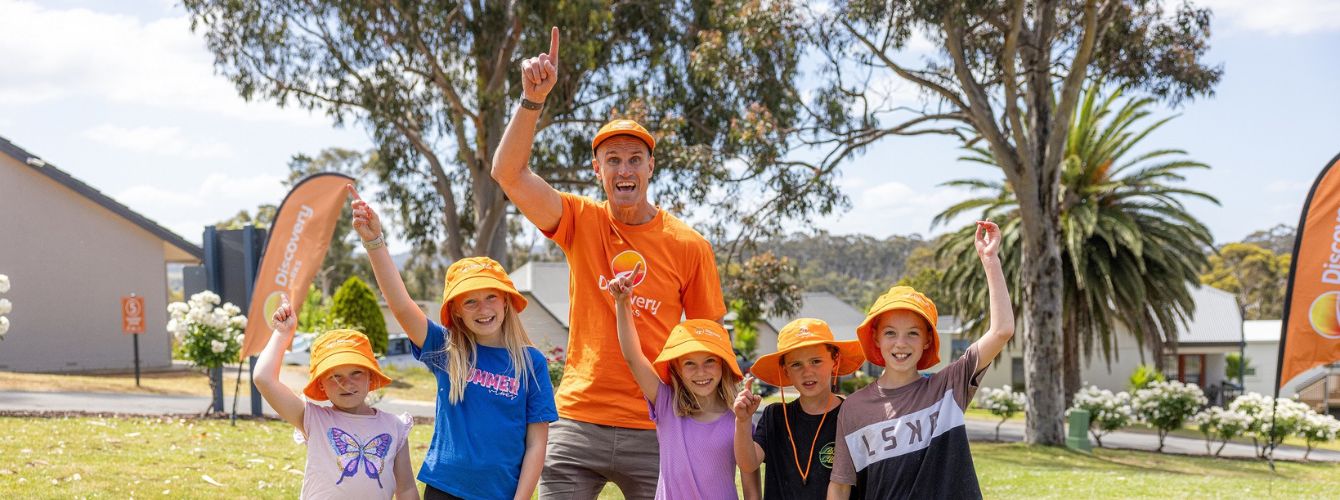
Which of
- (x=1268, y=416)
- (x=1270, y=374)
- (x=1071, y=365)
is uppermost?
(x=1071, y=365)

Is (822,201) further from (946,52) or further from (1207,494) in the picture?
(1207,494)

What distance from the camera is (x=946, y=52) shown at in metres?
16.8

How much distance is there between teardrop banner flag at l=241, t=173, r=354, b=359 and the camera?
1231cm

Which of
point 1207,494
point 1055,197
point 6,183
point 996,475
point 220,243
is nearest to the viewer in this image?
point 1207,494

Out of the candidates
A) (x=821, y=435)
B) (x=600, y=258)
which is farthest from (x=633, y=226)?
(x=821, y=435)

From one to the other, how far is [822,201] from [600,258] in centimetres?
1295

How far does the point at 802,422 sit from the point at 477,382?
1.16m

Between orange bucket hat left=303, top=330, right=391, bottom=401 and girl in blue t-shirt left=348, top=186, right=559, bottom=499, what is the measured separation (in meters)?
0.19

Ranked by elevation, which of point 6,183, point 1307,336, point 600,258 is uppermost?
point 6,183

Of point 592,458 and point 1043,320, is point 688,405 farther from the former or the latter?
point 1043,320

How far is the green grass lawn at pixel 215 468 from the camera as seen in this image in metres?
7.64

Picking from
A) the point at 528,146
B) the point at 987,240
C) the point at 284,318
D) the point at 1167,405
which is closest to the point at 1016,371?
the point at 1167,405

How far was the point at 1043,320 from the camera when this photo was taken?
52.5 feet

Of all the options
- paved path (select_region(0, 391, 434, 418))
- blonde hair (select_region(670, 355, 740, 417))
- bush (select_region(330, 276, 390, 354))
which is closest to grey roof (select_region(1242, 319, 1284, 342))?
bush (select_region(330, 276, 390, 354))
